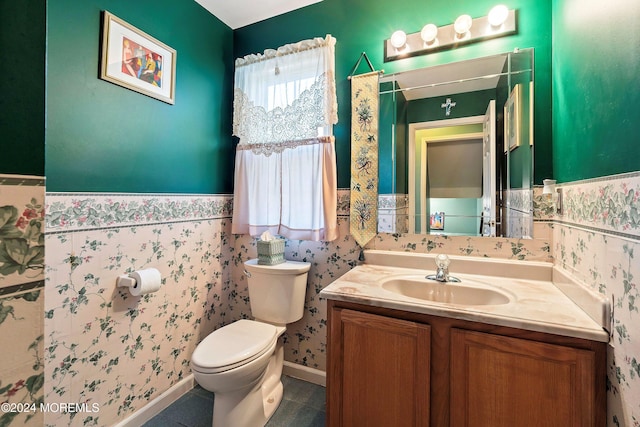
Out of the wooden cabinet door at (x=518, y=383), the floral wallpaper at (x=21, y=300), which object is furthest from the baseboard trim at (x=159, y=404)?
the wooden cabinet door at (x=518, y=383)

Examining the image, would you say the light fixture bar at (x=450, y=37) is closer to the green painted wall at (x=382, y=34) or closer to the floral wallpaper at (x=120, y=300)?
the green painted wall at (x=382, y=34)

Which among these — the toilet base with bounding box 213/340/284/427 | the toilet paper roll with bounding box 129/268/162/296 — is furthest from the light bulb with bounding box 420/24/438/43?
the toilet base with bounding box 213/340/284/427

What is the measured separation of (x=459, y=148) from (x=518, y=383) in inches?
43.9

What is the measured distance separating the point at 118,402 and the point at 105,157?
3.95 ft

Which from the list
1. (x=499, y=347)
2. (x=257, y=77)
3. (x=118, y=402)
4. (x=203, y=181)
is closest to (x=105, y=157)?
(x=203, y=181)

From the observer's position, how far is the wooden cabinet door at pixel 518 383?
2.86 feet

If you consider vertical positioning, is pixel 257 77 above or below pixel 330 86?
above

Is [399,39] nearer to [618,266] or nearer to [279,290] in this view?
[618,266]

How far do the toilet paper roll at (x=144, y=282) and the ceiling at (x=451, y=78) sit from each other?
1.66m

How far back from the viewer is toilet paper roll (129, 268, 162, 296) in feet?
4.59

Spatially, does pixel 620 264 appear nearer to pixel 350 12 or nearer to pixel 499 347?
pixel 499 347

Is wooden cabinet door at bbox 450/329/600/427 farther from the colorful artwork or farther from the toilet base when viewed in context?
the colorful artwork

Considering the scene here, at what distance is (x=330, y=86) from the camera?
174cm

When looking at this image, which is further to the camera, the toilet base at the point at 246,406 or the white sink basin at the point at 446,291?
the toilet base at the point at 246,406
